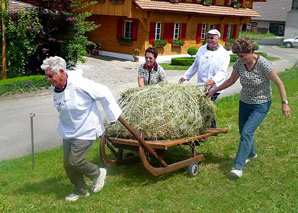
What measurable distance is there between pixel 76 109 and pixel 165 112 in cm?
138

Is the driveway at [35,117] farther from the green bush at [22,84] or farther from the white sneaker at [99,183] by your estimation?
the white sneaker at [99,183]

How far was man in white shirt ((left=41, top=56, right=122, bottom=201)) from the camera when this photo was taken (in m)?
4.42

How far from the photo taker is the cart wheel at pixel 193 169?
18.0 feet

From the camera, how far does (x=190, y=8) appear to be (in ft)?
86.4

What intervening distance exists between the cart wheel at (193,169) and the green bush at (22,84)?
9722 mm

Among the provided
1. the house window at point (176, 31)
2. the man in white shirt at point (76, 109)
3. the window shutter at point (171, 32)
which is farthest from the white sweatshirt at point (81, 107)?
the house window at point (176, 31)

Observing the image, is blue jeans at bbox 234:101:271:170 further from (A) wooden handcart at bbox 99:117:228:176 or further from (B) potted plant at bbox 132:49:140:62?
(B) potted plant at bbox 132:49:140:62

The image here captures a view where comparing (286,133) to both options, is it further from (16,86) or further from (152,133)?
(16,86)

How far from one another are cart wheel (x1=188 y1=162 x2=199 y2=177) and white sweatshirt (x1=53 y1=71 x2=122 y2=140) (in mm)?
1436

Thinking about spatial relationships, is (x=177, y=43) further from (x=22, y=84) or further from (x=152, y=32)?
(x=22, y=84)

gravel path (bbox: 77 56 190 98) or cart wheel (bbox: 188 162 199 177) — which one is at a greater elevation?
cart wheel (bbox: 188 162 199 177)

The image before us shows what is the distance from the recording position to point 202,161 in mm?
6168

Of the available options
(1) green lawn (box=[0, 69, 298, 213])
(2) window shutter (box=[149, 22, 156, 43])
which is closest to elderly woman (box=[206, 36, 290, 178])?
(1) green lawn (box=[0, 69, 298, 213])

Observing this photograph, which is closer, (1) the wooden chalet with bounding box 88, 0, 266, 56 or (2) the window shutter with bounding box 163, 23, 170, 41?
(1) the wooden chalet with bounding box 88, 0, 266, 56
